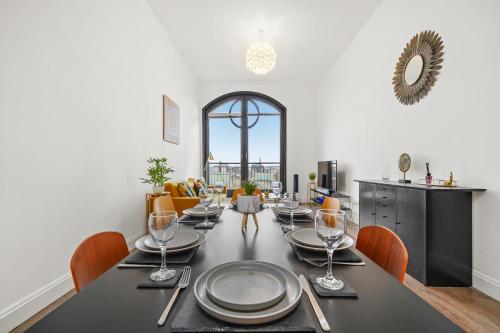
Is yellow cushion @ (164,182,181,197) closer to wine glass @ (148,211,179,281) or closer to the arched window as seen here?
the arched window

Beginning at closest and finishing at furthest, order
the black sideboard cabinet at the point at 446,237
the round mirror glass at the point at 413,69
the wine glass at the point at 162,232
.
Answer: the wine glass at the point at 162,232, the black sideboard cabinet at the point at 446,237, the round mirror glass at the point at 413,69

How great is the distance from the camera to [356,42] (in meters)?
3.92

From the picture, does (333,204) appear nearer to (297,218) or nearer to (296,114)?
(297,218)

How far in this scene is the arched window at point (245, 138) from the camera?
631 cm

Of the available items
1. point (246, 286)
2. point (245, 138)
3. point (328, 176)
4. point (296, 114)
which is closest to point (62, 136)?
point (246, 286)

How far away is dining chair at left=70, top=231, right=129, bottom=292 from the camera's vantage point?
2.44 feet

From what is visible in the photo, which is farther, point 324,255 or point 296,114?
point 296,114

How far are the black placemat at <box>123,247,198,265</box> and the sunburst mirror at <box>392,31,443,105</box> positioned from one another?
2.72 m

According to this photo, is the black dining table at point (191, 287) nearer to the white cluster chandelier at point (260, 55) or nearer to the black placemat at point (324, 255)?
the black placemat at point (324, 255)

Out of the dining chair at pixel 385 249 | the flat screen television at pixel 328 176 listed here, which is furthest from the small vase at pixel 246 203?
the flat screen television at pixel 328 176

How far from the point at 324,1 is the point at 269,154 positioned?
3841mm

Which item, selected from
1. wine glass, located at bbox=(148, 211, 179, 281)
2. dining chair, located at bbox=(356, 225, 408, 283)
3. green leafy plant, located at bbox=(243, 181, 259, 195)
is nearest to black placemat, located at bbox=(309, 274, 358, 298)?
dining chair, located at bbox=(356, 225, 408, 283)

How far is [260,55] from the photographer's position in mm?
3598

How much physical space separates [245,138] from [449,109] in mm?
4638
